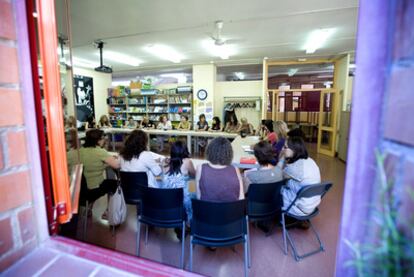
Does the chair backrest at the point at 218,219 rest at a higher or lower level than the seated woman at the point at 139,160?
lower

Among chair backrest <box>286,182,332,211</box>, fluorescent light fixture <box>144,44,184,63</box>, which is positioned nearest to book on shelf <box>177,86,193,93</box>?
fluorescent light fixture <box>144,44,184,63</box>

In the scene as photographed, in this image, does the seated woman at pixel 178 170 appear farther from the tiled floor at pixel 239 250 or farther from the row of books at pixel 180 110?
the row of books at pixel 180 110

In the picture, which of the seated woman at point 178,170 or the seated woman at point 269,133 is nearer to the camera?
the seated woman at point 178,170

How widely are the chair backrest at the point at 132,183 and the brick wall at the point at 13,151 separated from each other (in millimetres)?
1727

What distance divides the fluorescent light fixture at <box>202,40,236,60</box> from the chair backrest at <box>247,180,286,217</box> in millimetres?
4134

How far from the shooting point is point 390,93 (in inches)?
14.8

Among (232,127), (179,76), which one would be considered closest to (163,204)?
(232,127)

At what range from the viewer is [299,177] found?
92.6 inches

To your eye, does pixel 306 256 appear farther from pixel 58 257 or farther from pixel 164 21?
pixel 164 21

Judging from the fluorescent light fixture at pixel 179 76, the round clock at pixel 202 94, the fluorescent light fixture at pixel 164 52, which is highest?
the fluorescent light fixture at pixel 164 52

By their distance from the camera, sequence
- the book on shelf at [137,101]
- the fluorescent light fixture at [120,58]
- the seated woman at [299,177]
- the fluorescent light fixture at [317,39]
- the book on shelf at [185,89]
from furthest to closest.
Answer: the book on shelf at [137,101] < the book on shelf at [185,89] < the fluorescent light fixture at [120,58] < the fluorescent light fixture at [317,39] < the seated woman at [299,177]

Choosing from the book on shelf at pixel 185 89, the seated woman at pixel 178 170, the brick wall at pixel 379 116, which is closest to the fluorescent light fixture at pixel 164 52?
the book on shelf at pixel 185 89

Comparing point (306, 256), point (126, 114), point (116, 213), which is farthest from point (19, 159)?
point (126, 114)

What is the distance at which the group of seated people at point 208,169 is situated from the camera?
199 centimetres
